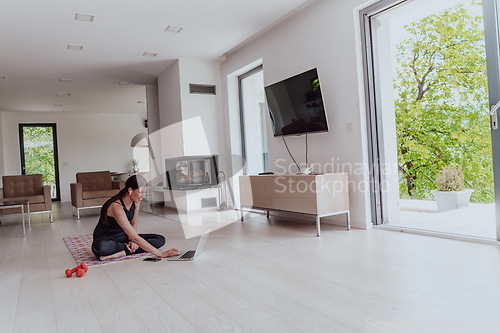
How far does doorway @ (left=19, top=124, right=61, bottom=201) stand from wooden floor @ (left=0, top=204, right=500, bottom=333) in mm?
7751

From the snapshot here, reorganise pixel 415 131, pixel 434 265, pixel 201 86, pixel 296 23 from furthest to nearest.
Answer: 1. pixel 201 86
2. pixel 415 131
3. pixel 296 23
4. pixel 434 265

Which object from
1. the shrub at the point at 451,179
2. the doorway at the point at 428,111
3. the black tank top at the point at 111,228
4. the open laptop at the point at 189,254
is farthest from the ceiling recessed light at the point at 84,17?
the shrub at the point at 451,179

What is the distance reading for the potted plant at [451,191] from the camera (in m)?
5.13

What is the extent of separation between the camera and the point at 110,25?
15.4 ft

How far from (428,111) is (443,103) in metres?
0.25

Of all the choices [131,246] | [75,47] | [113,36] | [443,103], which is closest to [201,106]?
[113,36]

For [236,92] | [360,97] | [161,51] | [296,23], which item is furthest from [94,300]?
[236,92]

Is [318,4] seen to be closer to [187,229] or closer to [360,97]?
[360,97]

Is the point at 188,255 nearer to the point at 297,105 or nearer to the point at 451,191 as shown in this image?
the point at 297,105

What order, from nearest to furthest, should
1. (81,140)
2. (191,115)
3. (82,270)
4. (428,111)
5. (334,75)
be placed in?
1. (82,270)
2. (334,75)
3. (428,111)
4. (191,115)
5. (81,140)

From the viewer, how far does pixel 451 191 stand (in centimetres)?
518

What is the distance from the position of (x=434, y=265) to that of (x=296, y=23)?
3384 mm

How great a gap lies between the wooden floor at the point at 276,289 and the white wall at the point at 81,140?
7700 mm

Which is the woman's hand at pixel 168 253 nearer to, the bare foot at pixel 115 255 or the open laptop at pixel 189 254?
the open laptop at pixel 189 254
